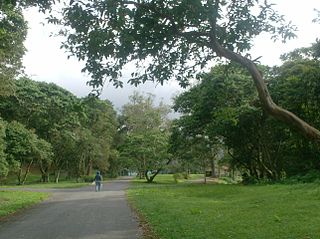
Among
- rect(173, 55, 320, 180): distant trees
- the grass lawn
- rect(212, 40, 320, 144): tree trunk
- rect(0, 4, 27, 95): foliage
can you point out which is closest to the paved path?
the grass lawn

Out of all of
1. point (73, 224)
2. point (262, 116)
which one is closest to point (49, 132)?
point (262, 116)

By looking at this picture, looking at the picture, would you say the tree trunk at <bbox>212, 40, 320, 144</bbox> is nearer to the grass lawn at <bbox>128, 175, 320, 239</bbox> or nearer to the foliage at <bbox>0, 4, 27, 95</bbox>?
the grass lawn at <bbox>128, 175, 320, 239</bbox>

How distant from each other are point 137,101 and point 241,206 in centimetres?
5610

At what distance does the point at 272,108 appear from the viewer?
665cm

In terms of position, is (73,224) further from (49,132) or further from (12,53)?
(49,132)

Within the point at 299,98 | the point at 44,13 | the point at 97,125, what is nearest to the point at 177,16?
the point at 44,13

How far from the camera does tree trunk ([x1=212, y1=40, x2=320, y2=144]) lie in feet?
21.1

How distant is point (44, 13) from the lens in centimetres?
793

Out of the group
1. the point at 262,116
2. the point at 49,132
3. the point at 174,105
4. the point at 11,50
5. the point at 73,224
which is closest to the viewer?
the point at 73,224

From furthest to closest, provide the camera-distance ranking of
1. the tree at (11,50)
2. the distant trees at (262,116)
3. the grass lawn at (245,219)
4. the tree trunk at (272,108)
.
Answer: the distant trees at (262,116) < the tree at (11,50) < the grass lawn at (245,219) < the tree trunk at (272,108)

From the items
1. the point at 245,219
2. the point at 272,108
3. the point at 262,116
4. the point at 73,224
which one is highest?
the point at 262,116

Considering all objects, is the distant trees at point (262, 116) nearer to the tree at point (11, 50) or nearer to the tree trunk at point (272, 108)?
the tree at point (11, 50)

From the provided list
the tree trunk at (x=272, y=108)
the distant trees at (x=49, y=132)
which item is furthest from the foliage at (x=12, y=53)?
the tree trunk at (x=272, y=108)

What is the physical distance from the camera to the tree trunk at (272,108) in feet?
21.1
